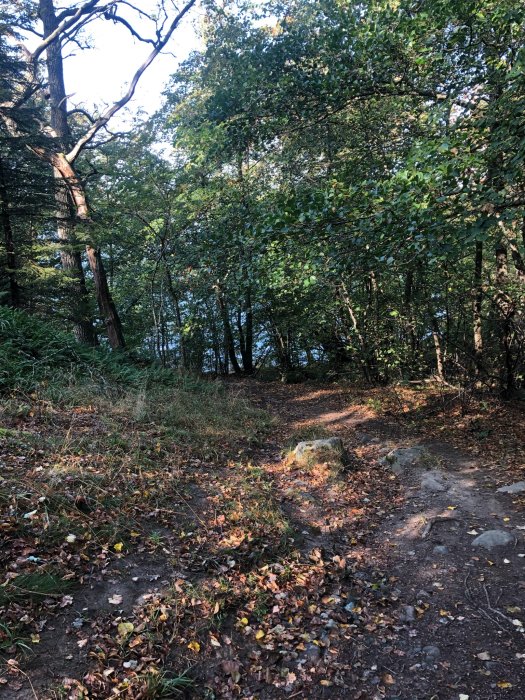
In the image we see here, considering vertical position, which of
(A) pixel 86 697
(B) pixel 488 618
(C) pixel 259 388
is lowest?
(B) pixel 488 618

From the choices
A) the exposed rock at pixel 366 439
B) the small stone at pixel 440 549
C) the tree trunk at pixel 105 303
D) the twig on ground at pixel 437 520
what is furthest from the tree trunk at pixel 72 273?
the small stone at pixel 440 549

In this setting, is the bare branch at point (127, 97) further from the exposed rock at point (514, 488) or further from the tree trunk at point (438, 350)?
the exposed rock at point (514, 488)

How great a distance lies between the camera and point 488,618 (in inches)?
142

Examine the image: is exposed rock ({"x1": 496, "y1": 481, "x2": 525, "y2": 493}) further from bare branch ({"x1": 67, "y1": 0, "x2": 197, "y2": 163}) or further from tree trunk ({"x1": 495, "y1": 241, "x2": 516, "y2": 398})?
bare branch ({"x1": 67, "y1": 0, "x2": 197, "y2": 163})

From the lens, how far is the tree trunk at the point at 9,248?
1004 centimetres

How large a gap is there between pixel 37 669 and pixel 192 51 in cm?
1766

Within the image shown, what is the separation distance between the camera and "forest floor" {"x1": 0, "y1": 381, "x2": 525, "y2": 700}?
117 inches

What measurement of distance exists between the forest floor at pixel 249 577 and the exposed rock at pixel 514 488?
0.37ft

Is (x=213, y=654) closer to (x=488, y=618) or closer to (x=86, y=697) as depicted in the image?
(x=86, y=697)

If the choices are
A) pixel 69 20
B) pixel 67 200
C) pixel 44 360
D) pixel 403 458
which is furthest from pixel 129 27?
pixel 403 458

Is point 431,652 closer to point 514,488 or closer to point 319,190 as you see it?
point 514,488

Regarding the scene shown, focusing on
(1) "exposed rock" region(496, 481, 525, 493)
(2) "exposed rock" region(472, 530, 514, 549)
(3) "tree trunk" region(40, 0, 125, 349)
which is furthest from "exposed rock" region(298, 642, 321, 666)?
(3) "tree trunk" region(40, 0, 125, 349)

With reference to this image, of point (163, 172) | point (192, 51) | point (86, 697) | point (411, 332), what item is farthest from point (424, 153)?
point (192, 51)

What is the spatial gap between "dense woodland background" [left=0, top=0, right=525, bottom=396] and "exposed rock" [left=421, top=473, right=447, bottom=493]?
3097 mm
